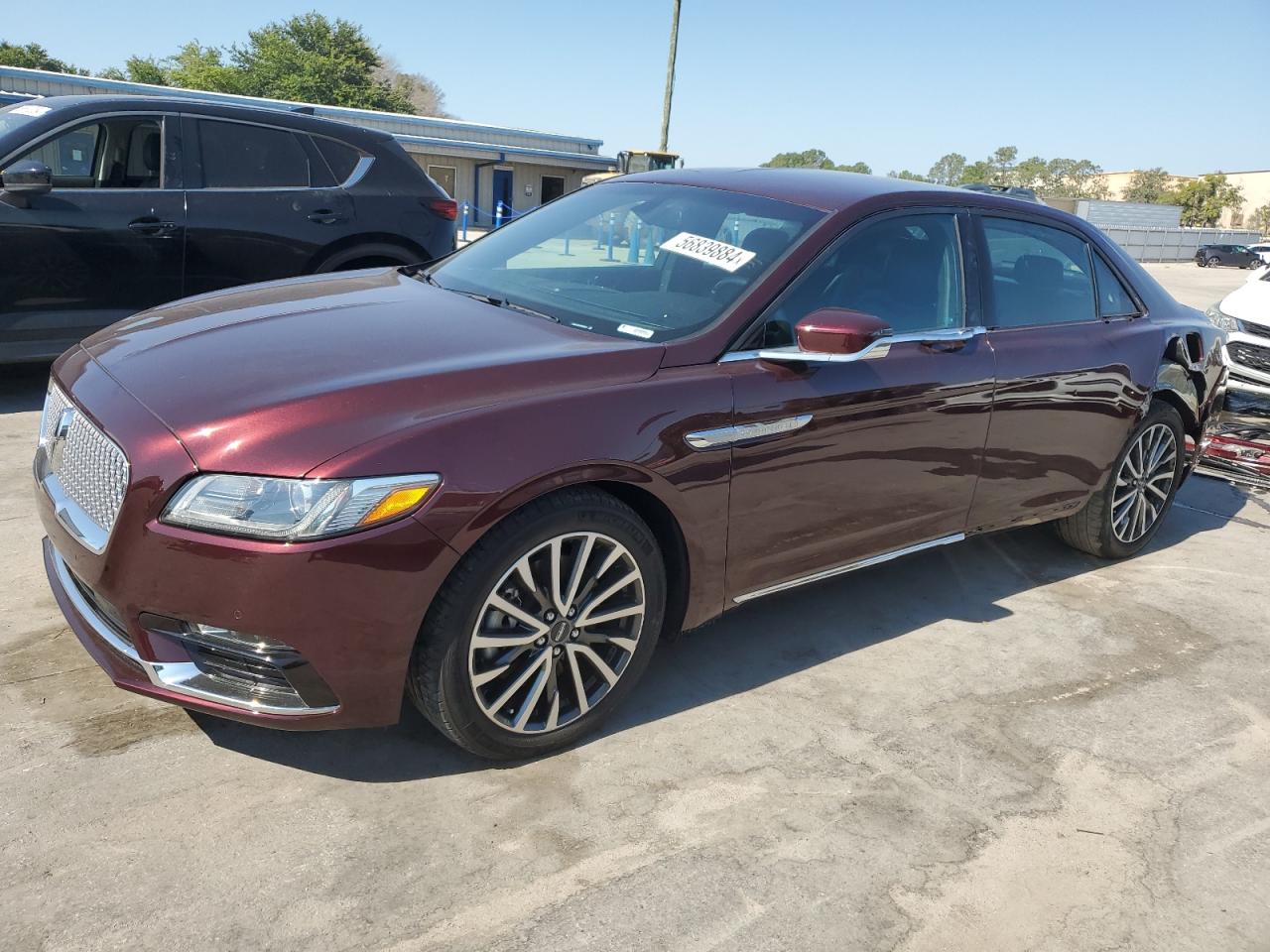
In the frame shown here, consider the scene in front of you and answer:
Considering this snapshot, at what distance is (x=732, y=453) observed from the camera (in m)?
3.02

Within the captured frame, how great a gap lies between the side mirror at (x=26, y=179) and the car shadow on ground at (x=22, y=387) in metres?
1.13

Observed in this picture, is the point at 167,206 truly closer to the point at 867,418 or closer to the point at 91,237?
the point at 91,237

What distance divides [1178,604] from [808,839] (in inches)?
111

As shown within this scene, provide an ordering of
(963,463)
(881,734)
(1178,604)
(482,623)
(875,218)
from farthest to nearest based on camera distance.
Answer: (1178,604) < (963,463) < (875,218) < (881,734) < (482,623)

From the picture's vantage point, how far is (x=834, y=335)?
3.00 meters

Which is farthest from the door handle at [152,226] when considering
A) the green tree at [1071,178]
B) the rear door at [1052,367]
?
the green tree at [1071,178]

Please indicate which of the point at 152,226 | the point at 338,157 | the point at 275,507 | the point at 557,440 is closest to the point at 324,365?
the point at 275,507

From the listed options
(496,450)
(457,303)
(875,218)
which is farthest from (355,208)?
(496,450)

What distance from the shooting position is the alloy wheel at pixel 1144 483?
4777 millimetres

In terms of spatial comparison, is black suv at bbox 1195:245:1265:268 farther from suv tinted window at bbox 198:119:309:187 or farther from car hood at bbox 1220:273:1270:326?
suv tinted window at bbox 198:119:309:187

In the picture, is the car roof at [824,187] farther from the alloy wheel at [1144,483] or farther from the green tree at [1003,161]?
the green tree at [1003,161]

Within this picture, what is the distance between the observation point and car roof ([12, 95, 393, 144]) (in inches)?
223

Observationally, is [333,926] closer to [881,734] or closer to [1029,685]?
[881,734]

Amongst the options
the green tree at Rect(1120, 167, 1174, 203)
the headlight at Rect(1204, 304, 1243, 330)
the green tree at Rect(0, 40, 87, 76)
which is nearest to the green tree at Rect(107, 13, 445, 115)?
the green tree at Rect(0, 40, 87, 76)
